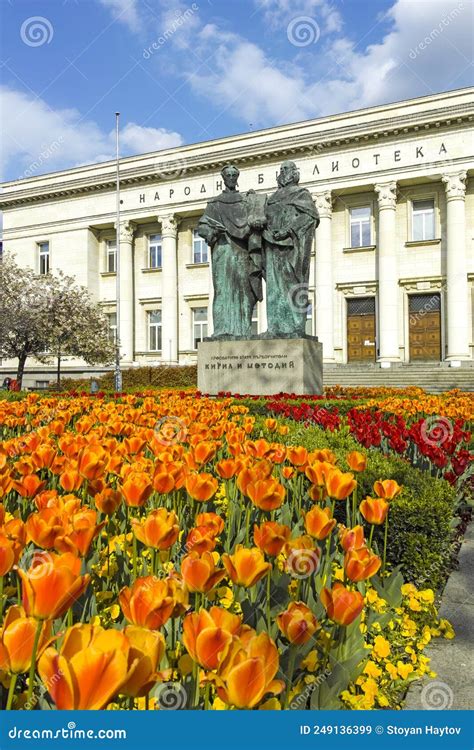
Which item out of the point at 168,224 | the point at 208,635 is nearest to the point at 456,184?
the point at 168,224

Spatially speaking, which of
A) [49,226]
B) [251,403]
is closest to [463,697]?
[251,403]

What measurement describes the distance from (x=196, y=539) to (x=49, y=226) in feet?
147

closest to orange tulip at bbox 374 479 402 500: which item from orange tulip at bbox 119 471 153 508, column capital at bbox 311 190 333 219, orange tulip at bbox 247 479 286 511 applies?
orange tulip at bbox 247 479 286 511

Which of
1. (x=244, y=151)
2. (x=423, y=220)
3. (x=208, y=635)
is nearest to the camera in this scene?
(x=208, y=635)

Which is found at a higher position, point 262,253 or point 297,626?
point 262,253

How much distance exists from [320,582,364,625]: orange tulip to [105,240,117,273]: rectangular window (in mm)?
42883

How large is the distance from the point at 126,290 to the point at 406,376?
21.5 meters

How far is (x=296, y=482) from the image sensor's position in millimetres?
3523

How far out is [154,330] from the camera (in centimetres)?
4088

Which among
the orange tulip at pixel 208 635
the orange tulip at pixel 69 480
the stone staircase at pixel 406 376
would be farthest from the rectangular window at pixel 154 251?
the orange tulip at pixel 208 635

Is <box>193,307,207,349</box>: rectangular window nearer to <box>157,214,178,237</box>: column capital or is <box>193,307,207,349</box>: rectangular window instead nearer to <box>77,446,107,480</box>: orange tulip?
<box>157,214,178,237</box>: column capital

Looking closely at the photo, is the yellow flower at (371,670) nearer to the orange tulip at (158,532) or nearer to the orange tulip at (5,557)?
the orange tulip at (158,532)

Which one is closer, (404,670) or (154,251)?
(404,670)

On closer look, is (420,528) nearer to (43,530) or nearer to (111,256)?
(43,530)
